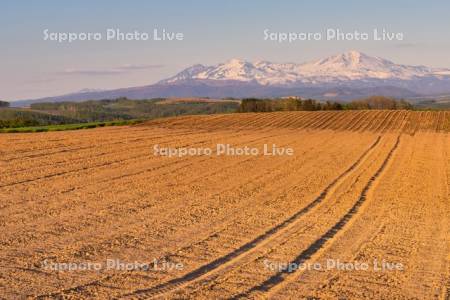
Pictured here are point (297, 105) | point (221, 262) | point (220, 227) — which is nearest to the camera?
point (221, 262)

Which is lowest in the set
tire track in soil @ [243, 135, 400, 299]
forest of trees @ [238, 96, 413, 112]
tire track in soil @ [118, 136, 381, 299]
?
tire track in soil @ [243, 135, 400, 299]

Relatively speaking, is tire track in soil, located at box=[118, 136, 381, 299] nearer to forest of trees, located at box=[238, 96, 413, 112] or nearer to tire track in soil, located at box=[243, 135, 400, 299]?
tire track in soil, located at box=[243, 135, 400, 299]

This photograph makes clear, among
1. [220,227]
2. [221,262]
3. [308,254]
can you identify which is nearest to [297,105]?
[220,227]

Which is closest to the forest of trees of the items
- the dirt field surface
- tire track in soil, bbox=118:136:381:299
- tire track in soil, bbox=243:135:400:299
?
the dirt field surface

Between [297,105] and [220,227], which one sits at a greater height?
[297,105]

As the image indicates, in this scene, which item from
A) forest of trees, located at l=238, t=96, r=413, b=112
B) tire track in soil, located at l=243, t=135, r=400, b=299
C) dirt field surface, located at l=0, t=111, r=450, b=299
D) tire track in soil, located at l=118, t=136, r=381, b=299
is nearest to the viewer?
tire track in soil, located at l=118, t=136, r=381, b=299

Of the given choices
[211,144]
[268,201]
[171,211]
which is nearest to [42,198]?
[171,211]

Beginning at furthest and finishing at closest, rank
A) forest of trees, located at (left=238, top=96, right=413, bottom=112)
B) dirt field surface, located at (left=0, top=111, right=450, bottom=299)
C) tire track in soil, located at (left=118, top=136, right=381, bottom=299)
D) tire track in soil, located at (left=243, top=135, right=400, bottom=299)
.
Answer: forest of trees, located at (left=238, top=96, right=413, bottom=112)
dirt field surface, located at (left=0, top=111, right=450, bottom=299)
tire track in soil, located at (left=243, top=135, right=400, bottom=299)
tire track in soil, located at (left=118, top=136, right=381, bottom=299)

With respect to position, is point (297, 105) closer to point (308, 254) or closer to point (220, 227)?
point (220, 227)

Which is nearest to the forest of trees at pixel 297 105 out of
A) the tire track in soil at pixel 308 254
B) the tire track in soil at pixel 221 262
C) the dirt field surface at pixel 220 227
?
the dirt field surface at pixel 220 227

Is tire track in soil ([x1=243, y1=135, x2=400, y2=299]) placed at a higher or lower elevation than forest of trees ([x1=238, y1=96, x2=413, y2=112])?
lower
